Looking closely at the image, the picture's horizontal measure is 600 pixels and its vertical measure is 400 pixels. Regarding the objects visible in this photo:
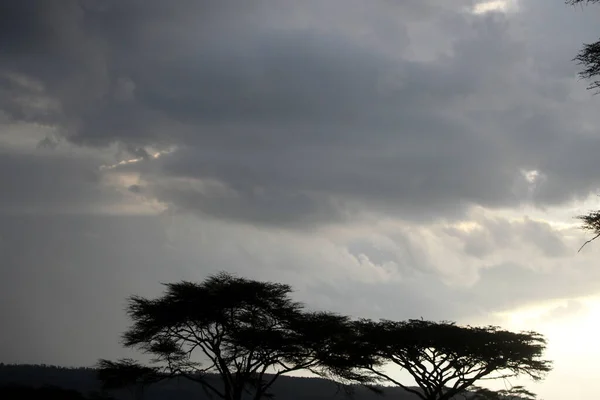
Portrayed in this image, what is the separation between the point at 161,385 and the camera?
94.1 meters

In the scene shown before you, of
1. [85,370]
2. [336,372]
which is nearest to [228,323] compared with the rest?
[336,372]

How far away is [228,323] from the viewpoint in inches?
1973

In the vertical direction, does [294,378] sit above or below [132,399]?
above

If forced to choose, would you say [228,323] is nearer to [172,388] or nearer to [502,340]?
[502,340]

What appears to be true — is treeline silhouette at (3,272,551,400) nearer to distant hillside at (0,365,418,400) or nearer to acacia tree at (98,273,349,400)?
acacia tree at (98,273,349,400)

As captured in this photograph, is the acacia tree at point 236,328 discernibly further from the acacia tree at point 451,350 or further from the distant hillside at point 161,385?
the distant hillside at point 161,385

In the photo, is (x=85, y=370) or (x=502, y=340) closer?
(x=502, y=340)

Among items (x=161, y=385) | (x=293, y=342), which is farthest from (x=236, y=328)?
(x=161, y=385)

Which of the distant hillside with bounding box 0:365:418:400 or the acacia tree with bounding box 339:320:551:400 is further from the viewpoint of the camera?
the distant hillside with bounding box 0:365:418:400

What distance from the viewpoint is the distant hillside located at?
289 feet

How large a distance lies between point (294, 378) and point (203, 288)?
70.9 metres

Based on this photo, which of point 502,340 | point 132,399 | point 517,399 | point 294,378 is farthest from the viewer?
point 294,378

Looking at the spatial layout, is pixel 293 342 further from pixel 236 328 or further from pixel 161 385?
pixel 161 385

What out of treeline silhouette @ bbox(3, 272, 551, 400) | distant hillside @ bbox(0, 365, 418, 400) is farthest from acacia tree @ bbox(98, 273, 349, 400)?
distant hillside @ bbox(0, 365, 418, 400)
